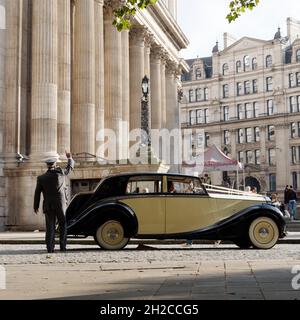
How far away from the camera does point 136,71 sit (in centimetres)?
4422

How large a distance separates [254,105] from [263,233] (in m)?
84.1

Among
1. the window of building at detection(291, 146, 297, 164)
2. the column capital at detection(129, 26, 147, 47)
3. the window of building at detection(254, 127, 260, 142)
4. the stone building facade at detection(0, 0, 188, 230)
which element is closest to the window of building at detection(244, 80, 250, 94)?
the window of building at detection(254, 127, 260, 142)

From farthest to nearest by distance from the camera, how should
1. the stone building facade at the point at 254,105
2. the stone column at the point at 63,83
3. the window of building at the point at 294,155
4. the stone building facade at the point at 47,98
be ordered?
the stone building facade at the point at 254,105 < the window of building at the point at 294,155 < the stone column at the point at 63,83 < the stone building facade at the point at 47,98

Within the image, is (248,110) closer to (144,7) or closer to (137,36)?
(137,36)

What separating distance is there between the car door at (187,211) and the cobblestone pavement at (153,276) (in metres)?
1.69

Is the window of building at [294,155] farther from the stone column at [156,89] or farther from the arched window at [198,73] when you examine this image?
the stone column at [156,89]

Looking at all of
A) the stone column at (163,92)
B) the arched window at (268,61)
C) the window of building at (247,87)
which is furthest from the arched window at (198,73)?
the stone column at (163,92)

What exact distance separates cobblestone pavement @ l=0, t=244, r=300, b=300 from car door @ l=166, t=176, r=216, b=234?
1.69 metres

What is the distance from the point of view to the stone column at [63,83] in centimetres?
2966

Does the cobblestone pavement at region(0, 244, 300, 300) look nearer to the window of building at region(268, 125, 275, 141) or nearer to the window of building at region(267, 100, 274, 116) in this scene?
the window of building at region(268, 125, 275, 141)

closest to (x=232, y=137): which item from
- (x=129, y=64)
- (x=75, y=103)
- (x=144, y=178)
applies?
(x=129, y=64)

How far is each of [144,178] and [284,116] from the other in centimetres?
8079

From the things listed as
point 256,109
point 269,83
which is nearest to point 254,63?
point 269,83
